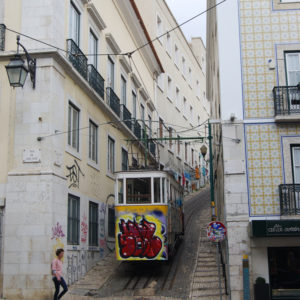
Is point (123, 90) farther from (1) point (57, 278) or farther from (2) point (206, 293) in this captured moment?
(1) point (57, 278)

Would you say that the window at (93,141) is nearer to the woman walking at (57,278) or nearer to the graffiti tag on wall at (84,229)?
the graffiti tag on wall at (84,229)

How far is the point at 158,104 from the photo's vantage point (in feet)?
109

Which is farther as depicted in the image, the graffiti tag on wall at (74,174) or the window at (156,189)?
the window at (156,189)

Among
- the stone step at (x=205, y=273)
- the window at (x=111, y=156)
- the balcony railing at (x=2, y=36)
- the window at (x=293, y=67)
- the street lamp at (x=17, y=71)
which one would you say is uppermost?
the balcony railing at (x=2, y=36)

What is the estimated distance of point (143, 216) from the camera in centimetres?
1565

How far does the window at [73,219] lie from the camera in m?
15.5

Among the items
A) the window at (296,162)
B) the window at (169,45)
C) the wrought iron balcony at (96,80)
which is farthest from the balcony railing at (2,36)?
the window at (169,45)

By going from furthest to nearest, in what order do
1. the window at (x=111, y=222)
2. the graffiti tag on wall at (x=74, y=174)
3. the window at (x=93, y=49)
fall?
the window at (x=111, y=222), the window at (x=93, y=49), the graffiti tag on wall at (x=74, y=174)

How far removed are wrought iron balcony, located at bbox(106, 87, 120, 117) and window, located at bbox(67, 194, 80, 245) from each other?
580 cm

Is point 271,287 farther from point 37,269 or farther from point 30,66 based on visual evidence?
point 30,66

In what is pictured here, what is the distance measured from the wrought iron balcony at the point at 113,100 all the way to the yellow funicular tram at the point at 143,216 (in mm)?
5308

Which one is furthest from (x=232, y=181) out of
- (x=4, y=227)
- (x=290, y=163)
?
(x=4, y=227)

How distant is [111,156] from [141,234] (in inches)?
254

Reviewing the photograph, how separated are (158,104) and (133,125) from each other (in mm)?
8317
